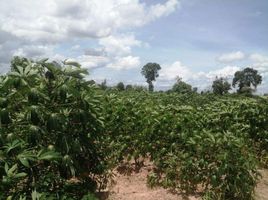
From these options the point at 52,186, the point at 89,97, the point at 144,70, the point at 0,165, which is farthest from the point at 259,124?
the point at 144,70

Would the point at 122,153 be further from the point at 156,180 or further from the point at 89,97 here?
the point at 89,97

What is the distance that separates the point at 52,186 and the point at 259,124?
5.41 metres

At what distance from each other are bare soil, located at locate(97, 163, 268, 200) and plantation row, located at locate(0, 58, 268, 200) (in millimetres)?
153

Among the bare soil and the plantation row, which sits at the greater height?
the plantation row

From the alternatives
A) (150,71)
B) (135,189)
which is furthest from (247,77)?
(135,189)

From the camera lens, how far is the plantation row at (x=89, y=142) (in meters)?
3.67

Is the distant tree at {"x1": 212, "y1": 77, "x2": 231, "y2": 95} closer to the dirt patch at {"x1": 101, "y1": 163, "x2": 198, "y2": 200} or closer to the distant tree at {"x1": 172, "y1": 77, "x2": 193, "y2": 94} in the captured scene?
the distant tree at {"x1": 172, "y1": 77, "x2": 193, "y2": 94}

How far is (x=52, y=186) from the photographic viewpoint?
3.90 meters

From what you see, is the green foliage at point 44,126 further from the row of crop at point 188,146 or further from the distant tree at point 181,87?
the distant tree at point 181,87

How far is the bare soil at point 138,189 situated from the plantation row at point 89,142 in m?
0.15

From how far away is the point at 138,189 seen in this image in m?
6.03

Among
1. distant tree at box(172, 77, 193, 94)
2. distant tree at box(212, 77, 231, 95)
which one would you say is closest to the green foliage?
distant tree at box(172, 77, 193, 94)

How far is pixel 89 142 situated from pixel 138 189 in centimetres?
179

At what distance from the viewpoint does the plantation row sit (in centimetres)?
367
